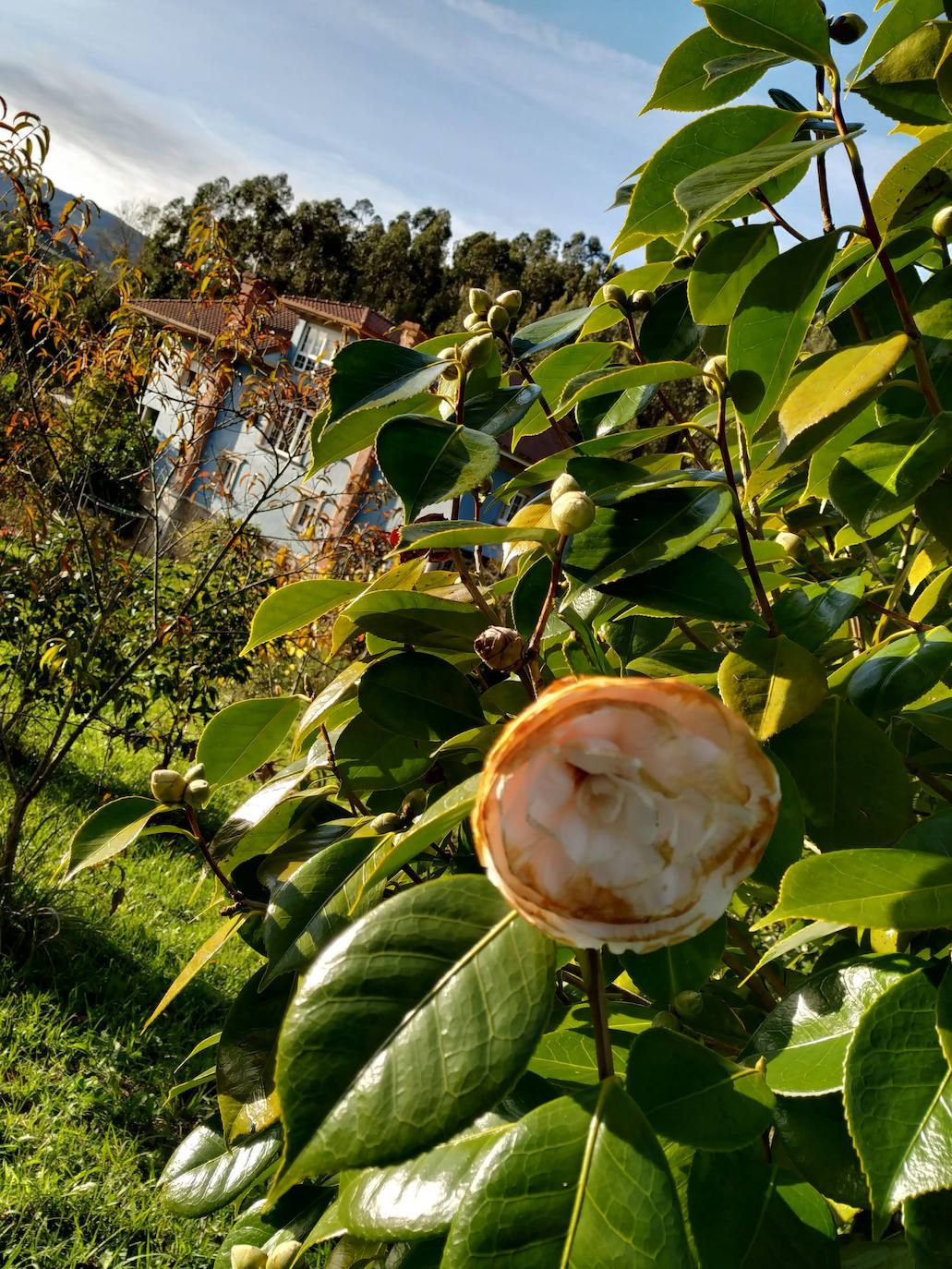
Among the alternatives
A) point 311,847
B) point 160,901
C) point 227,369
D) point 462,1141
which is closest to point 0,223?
point 227,369

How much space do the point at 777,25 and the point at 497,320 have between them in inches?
11.2

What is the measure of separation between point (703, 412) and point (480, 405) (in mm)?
377

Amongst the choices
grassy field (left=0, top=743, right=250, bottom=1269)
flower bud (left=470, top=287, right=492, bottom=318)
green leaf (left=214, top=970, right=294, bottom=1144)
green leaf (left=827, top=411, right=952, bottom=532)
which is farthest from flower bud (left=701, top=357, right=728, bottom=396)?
grassy field (left=0, top=743, right=250, bottom=1269)

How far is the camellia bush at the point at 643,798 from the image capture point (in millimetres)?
369

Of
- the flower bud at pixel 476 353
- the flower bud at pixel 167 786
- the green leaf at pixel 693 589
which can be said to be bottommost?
the flower bud at pixel 167 786

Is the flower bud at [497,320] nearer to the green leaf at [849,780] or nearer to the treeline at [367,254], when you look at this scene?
the green leaf at [849,780]

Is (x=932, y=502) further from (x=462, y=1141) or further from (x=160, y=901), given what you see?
(x=160, y=901)

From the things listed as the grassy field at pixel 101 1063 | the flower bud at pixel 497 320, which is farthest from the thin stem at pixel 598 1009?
the grassy field at pixel 101 1063

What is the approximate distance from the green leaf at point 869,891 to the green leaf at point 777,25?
0.54m

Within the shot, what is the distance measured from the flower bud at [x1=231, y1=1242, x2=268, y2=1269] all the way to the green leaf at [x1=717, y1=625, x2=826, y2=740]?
56 centimetres

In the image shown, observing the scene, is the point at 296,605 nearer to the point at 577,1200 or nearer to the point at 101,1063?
the point at 577,1200

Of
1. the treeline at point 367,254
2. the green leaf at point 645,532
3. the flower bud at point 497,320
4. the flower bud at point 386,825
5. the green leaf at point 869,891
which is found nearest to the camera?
the green leaf at point 869,891

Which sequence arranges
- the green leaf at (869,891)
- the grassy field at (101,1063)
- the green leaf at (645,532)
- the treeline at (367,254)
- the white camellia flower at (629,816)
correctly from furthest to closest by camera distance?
the treeline at (367,254)
the grassy field at (101,1063)
the green leaf at (645,532)
the green leaf at (869,891)
the white camellia flower at (629,816)

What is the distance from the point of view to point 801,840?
0.55m
